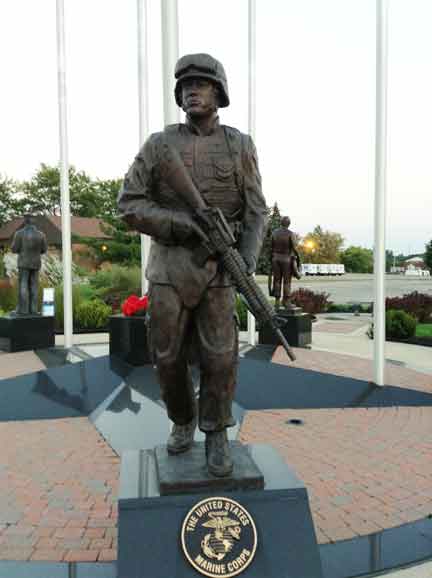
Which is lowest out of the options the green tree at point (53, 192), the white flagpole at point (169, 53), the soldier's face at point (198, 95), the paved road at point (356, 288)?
the paved road at point (356, 288)

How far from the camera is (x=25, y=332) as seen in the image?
10562mm

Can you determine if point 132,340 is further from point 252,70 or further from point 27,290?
point 252,70

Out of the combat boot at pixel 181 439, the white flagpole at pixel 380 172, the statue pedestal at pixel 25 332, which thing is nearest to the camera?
the combat boot at pixel 181 439

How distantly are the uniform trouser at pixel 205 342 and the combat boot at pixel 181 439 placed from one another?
11.4 inches

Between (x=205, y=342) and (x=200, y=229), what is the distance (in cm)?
64

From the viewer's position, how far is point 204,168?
2789mm

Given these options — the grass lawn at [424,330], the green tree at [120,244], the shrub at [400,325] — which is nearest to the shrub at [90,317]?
the green tree at [120,244]

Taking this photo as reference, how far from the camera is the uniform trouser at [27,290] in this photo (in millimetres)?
10898

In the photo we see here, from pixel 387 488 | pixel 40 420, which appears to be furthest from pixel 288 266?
pixel 387 488

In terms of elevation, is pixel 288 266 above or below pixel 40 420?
above

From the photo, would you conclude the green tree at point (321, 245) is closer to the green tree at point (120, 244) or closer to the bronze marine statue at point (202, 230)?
the green tree at point (120, 244)

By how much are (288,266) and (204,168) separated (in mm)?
8557

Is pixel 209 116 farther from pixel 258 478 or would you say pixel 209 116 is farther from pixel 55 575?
pixel 55 575

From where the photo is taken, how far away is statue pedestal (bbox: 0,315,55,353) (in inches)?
412
